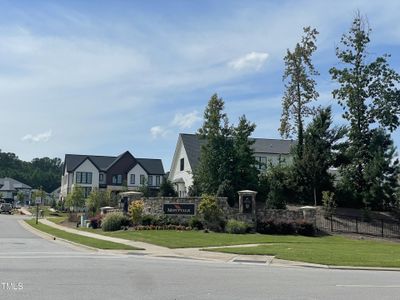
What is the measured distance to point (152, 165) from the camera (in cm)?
9169

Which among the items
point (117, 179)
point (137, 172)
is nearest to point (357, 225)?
point (137, 172)

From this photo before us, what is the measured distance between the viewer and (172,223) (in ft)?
119

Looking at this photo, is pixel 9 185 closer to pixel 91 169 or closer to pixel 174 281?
pixel 91 169

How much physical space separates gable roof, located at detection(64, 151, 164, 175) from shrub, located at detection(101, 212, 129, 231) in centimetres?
5285

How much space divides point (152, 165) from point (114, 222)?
5607 cm

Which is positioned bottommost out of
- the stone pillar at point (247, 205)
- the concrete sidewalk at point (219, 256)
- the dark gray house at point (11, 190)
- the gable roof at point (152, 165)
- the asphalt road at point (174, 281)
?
the concrete sidewalk at point (219, 256)

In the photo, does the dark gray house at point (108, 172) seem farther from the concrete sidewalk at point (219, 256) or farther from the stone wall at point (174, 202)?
the concrete sidewalk at point (219, 256)

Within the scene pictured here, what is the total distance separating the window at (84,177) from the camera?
87875mm

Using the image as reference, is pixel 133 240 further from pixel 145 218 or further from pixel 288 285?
pixel 288 285

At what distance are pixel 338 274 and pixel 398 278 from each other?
165cm

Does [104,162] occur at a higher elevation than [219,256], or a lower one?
higher

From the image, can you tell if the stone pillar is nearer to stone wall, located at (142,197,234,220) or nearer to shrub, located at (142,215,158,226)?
stone wall, located at (142,197,234,220)

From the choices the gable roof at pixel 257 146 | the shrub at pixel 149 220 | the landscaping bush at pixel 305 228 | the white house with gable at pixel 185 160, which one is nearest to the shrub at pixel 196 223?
the shrub at pixel 149 220

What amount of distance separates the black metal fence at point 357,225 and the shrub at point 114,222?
13.7 m
